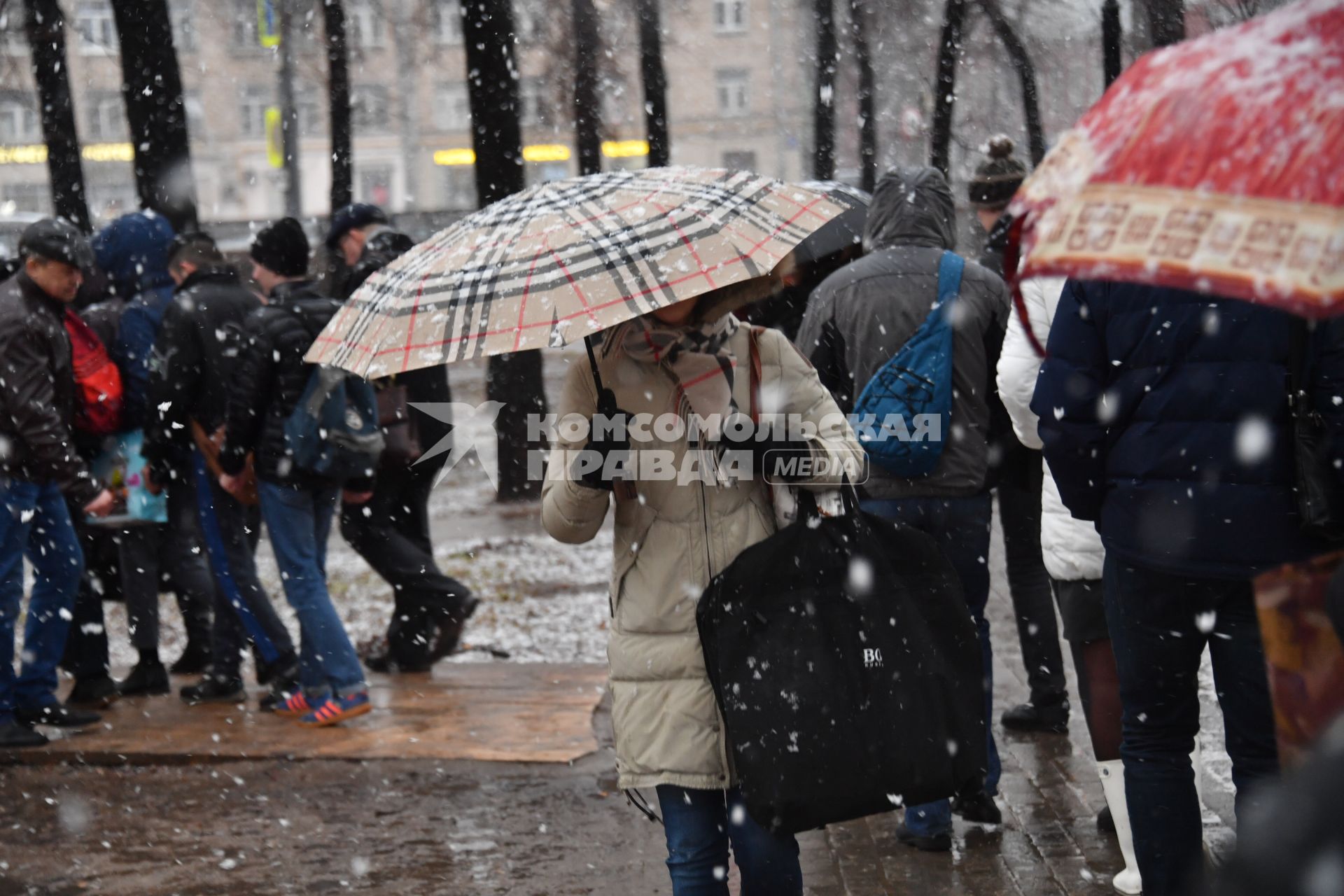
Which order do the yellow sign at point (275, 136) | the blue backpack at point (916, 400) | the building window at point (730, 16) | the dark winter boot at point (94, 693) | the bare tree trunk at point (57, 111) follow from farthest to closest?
the building window at point (730, 16) → the yellow sign at point (275, 136) → the bare tree trunk at point (57, 111) → the dark winter boot at point (94, 693) → the blue backpack at point (916, 400)

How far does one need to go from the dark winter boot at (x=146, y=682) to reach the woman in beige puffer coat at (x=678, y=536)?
4451 mm

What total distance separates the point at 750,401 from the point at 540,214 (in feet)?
2.20

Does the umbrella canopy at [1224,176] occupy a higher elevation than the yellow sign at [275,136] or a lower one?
higher

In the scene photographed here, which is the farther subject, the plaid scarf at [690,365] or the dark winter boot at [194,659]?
the dark winter boot at [194,659]

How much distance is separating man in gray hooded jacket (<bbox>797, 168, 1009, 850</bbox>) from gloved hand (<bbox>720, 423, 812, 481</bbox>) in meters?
1.39

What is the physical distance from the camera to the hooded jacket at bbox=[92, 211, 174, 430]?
7000mm

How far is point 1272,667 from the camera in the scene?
6.61 feet

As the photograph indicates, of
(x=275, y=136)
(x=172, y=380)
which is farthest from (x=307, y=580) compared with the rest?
(x=275, y=136)

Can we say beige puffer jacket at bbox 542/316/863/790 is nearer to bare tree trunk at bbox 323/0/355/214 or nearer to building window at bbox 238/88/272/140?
bare tree trunk at bbox 323/0/355/214

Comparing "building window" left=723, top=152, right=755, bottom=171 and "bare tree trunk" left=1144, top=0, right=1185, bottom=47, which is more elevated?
"bare tree trunk" left=1144, top=0, right=1185, bottom=47

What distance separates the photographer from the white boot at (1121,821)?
430 centimetres

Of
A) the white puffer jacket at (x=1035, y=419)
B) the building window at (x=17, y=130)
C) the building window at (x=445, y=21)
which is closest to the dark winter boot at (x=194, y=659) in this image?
the white puffer jacket at (x=1035, y=419)

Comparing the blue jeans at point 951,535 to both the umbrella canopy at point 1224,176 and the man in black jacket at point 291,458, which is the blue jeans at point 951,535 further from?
the umbrella canopy at point 1224,176

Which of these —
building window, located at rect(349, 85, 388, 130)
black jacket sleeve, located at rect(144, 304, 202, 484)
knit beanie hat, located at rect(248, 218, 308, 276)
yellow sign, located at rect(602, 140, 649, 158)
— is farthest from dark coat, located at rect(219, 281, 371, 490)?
building window, located at rect(349, 85, 388, 130)
